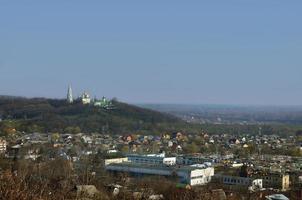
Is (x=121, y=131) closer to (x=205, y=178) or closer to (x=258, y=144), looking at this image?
(x=258, y=144)

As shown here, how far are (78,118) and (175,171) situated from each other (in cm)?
2371

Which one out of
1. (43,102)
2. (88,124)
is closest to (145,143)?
(88,124)

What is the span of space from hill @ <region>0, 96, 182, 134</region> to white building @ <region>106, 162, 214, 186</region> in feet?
58.2

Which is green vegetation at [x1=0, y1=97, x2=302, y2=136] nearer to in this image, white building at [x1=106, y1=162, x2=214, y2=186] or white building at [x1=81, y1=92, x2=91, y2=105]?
white building at [x1=81, y1=92, x2=91, y2=105]

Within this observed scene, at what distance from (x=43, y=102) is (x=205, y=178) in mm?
34089

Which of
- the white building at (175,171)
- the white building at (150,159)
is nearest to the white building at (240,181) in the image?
the white building at (175,171)

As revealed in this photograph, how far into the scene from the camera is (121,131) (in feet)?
139

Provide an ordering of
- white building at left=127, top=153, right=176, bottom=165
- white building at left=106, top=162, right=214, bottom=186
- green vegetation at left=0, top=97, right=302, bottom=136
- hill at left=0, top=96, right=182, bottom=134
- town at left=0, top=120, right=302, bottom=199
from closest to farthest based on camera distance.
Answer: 1. town at left=0, top=120, right=302, bottom=199
2. white building at left=106, top=162, right=214, bottom=186
3. white building at left=127, top=153, right=176, bottom=165
4. green vegetation at left=0, top=97, right=302, bottom=136
5. hill at left=0, top=96, right=182, bottom=134

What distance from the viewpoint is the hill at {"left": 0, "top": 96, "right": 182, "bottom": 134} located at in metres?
41.1

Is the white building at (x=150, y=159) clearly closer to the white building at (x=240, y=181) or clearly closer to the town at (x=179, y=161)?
the town at (x=179, y=161)

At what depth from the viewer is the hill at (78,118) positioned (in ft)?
135

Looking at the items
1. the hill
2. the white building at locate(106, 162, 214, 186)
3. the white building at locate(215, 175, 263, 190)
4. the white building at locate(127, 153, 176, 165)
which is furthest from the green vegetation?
the white building at locate(215, 175, 263, 190)

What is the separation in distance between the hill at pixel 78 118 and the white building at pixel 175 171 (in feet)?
58.2

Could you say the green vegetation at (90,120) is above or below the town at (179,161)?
above
